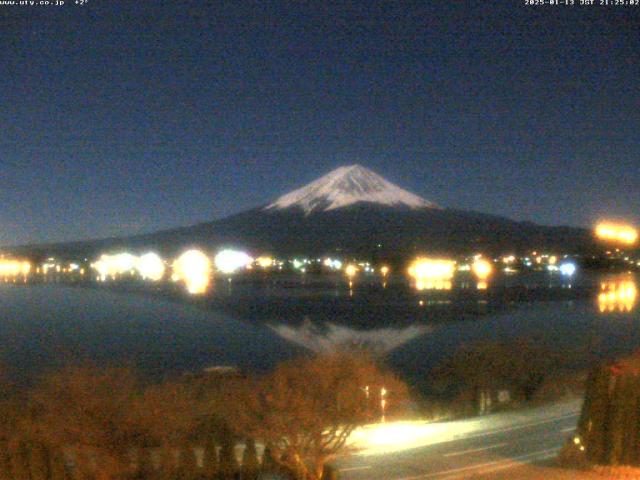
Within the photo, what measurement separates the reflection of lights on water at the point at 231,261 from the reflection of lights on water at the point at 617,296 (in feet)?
106

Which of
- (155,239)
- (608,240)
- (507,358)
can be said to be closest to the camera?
(507,358)

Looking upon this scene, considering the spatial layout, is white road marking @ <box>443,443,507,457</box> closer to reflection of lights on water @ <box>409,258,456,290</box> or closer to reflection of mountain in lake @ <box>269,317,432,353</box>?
reflection of mountain in lake @ <box>269,317,432,353</box>

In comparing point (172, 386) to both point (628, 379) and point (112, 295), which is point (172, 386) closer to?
point (628, 379)

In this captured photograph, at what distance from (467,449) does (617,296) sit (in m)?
37.9

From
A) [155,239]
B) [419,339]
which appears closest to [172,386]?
[419,339]

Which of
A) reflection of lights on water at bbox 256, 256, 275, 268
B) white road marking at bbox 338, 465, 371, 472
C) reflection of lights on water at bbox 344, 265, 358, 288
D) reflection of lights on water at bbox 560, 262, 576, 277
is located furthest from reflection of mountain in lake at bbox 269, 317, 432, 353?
reflection of lights on water at bbox 256, 256, 275, 268

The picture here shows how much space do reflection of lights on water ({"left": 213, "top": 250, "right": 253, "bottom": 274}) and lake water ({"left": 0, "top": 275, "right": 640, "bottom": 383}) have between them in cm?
2487

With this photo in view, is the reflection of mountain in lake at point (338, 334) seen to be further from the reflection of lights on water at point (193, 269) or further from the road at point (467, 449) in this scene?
the reflection of lights on water at point (193, 269)

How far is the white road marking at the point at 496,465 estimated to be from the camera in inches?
406

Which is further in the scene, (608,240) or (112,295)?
(608,240)

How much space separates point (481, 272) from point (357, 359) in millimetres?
67323

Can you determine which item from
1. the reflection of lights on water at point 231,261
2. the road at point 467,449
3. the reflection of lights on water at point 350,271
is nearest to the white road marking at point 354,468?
the road at point 467,449

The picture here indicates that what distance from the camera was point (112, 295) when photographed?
180 ft

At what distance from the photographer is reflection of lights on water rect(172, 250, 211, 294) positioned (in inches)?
2712
